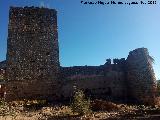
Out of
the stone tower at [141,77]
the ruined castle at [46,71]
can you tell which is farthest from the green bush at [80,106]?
the ruined castle at [46,71]

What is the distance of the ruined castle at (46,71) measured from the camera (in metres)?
22.7

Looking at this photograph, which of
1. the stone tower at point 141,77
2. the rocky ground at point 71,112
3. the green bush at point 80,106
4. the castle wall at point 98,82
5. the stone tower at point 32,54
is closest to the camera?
the rocky ground at point 71,112

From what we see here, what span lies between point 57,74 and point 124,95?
593cm

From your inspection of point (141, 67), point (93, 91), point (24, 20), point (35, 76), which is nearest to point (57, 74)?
point (35, 76)

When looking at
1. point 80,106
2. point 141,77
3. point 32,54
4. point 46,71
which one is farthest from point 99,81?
point 80,106

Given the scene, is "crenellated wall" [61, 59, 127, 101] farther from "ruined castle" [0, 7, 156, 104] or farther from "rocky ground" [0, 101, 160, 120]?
"rocky ground" [0, 101, 160, 120]

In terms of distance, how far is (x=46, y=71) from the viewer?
23.7 metres

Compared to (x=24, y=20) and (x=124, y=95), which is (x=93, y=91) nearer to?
(x=124, y=95)

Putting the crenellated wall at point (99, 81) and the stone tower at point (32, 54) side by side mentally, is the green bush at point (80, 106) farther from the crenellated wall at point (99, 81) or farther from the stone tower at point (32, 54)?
the stone tower at point (32, 54)

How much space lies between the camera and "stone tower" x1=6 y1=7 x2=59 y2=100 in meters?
23.0

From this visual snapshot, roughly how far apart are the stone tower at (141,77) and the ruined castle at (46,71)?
82 millimetres

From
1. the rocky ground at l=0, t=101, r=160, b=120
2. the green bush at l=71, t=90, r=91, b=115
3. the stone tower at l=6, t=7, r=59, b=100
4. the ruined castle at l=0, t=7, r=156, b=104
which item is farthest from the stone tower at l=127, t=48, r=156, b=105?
the stone tower at l=6, t=7, r=59, b=100

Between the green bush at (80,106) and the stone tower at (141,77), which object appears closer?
the green bush at (80,106)

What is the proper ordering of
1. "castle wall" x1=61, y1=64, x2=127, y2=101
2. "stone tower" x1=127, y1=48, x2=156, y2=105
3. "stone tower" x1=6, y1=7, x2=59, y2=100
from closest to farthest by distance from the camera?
"stone tower" x1=127, y1=48, x2=156, y2=105, "castle wall" x1=61, y1=64, x2=127, y2=101, "stone tower" x1=6, y1=7, x2=59, y2=100
